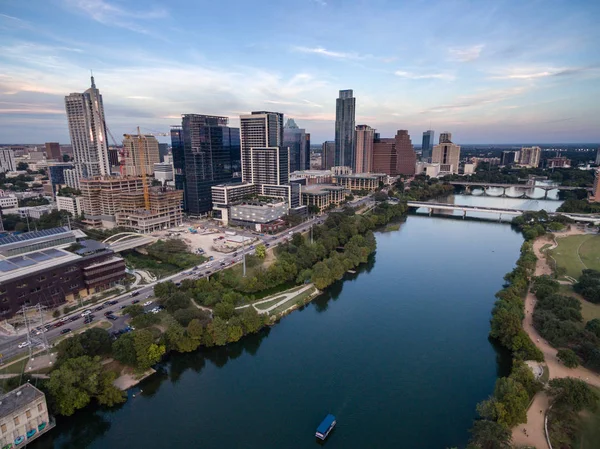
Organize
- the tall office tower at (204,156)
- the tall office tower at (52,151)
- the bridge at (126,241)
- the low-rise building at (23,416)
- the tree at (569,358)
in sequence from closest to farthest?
the low-rise building at (23,416)
the tree at (569,358)
the bridge at (126,241)
the tall office tower at (204,156)
the tall office tower at (52,151)

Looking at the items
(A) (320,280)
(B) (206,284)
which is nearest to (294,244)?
(A) (320,280)

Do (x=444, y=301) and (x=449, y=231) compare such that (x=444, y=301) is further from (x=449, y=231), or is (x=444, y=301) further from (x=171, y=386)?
(x=449, y=231)

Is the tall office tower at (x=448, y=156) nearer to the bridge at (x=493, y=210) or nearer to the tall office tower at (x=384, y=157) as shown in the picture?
the tall office tower at (x=384, y=157)

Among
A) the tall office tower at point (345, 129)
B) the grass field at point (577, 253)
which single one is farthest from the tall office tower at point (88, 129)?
the grass field at point (577, 253)

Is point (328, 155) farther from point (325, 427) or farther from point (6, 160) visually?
point (325, 427)

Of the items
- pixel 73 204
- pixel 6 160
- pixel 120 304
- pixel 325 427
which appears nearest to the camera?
pixel 325 427

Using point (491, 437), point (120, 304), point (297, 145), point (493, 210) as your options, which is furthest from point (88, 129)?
point (491, 437)
